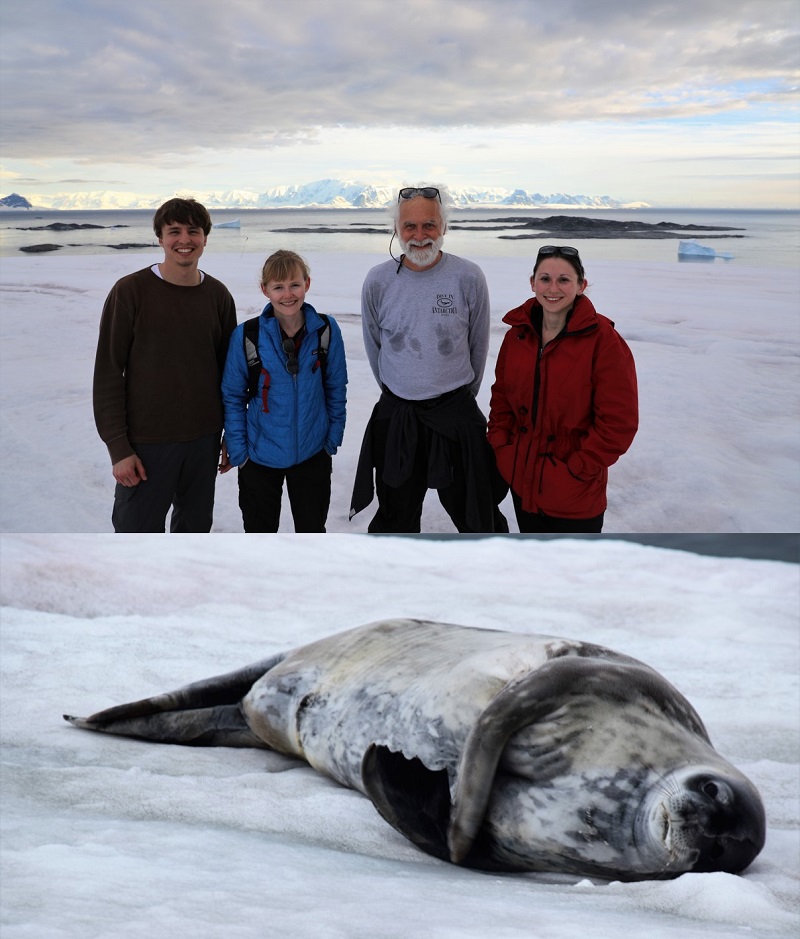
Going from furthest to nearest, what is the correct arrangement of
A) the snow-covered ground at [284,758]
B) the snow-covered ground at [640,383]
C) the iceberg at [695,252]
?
the iceberg at [695,252], the snow-covered ground at [640,383], the snow-covered ground at [284,758]

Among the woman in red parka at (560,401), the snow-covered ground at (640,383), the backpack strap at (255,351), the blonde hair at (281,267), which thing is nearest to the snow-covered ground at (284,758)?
the snow-covered ground at (640,383)

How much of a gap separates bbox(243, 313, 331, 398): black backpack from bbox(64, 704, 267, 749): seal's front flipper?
943 millimetres

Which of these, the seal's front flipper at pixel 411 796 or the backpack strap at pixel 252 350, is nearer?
the seal's front flipper at pixel 411 796

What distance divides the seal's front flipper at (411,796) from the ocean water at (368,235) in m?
2.00

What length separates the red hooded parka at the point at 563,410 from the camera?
2.23m

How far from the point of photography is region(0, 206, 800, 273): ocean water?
3.53m

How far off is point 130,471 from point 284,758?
Result: 40.1 inches

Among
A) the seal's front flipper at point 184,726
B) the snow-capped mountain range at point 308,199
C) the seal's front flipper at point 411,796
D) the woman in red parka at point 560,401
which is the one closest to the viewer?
the seal's front flipper at point 411,796

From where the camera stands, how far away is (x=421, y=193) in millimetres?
2430

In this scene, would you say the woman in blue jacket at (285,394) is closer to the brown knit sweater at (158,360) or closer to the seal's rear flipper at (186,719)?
the brown knit sweater at (158,360)

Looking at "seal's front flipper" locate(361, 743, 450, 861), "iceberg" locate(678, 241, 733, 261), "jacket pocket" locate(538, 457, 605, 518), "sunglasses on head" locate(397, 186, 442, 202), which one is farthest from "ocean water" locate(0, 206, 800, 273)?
"seal's front flipper" locate(361, 743, 450, 861)

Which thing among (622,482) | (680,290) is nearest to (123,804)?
(622,482)

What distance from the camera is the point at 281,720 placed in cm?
200

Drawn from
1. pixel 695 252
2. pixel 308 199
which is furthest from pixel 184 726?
pixel 695 252
